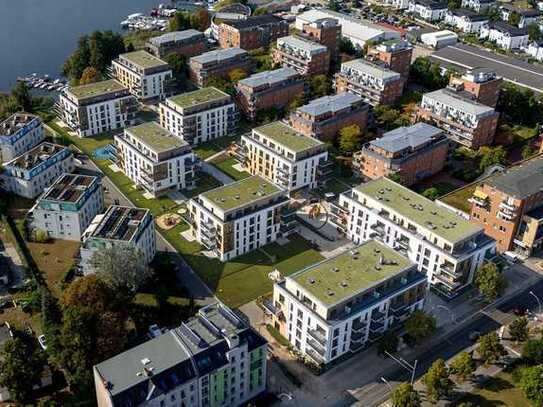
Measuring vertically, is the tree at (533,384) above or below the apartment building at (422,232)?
below

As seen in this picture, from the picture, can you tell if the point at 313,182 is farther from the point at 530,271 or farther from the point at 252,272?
the point at 530,271

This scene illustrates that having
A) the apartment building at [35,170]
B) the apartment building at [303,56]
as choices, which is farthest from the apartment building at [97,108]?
the apartment building at [303,56]

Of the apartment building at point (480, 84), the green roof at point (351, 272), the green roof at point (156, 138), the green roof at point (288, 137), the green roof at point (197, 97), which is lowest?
the green roof at point (351, 272)

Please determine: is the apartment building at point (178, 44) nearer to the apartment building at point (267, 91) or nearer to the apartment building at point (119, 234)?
Result: the apartment building at point (267, 91)

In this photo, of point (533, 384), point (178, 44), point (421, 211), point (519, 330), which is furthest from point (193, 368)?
point (178, 44)

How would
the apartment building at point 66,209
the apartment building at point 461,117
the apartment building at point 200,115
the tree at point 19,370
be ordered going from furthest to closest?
the apartment building at point 461,117 < the apartment building at point 200,115 < the apartment building at point 66,209 < the tree at point 19,370

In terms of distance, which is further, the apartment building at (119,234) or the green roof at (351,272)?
the apartment building at (119,234)
